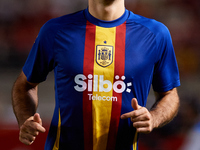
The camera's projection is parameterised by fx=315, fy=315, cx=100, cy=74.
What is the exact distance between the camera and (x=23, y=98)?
1.78m

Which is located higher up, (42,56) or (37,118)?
(42,56)

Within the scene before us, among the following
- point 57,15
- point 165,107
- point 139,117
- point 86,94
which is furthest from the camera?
point 57,15

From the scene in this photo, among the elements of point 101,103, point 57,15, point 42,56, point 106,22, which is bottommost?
point 101,103

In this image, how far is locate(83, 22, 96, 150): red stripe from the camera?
1.61 metres

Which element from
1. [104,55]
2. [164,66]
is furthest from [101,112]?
[164,66]

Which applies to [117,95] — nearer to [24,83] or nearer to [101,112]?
[101,112]

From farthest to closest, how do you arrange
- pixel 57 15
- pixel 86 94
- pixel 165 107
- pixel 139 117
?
pixel 57 15 < pixel 165 107 < pixel 86 94 < pixel 139 117

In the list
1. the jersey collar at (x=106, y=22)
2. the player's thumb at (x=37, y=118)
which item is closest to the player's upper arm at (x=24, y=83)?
the player's thumb at (x=37, y=118)

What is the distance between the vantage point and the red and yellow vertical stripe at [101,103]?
5.30ft

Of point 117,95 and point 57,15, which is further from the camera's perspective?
point 57,15

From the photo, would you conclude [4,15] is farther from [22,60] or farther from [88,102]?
[88,102]

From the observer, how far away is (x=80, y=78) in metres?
1.61

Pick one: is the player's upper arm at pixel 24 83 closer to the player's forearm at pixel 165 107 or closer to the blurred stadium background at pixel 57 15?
the player's forearm at pixel 165 107

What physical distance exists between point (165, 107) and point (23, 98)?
2.61 feet
